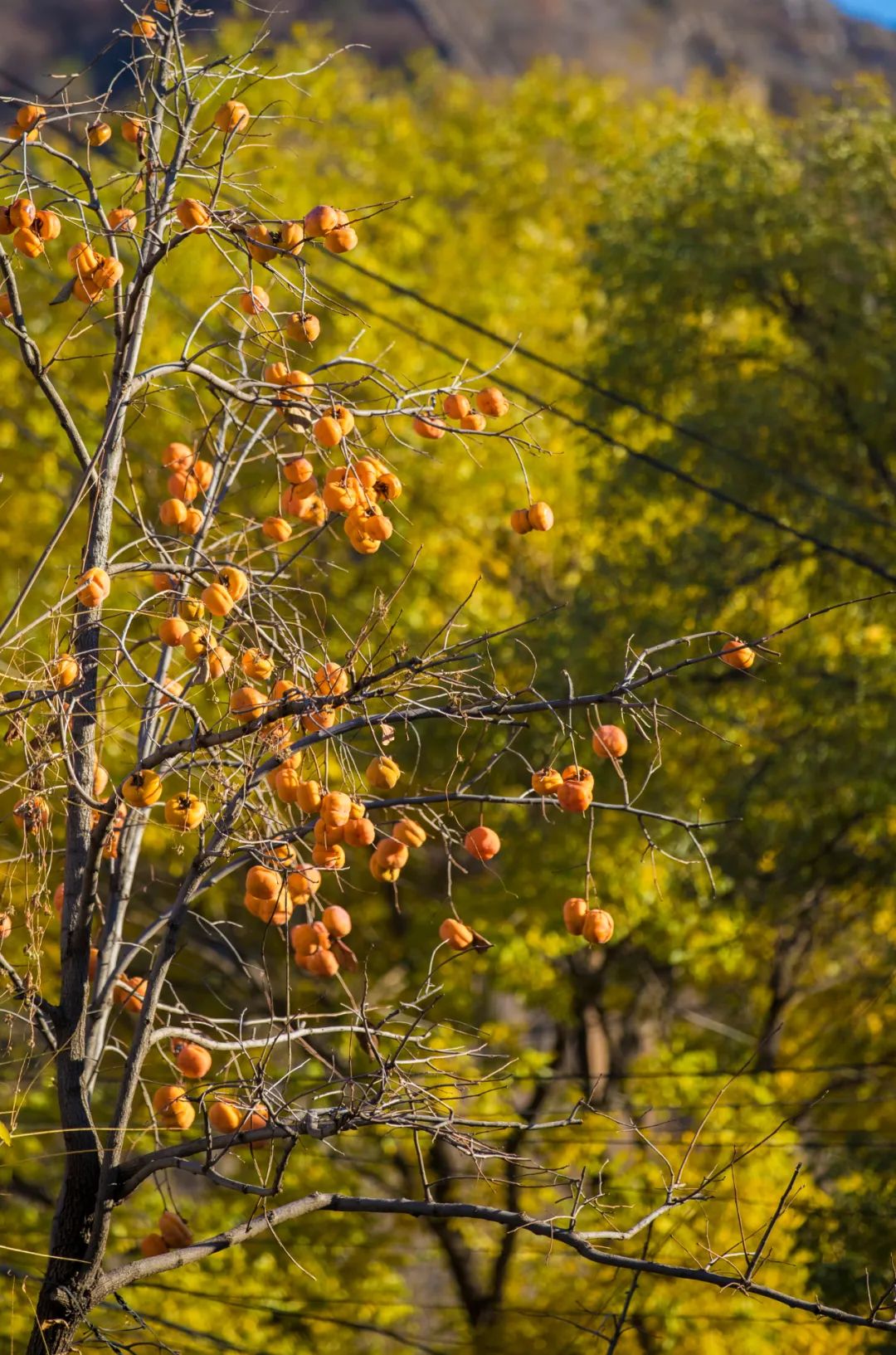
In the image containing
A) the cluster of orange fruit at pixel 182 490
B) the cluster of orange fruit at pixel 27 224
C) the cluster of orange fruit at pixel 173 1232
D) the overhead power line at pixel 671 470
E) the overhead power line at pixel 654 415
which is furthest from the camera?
the overhead power line at pixel 654 415

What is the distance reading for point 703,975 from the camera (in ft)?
39.3

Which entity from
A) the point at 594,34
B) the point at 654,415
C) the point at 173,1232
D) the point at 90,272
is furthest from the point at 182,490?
the point at 594,34

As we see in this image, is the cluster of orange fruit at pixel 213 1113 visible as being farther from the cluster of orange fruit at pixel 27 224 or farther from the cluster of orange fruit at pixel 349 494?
the cluster of orange fruit at pixel 27 224

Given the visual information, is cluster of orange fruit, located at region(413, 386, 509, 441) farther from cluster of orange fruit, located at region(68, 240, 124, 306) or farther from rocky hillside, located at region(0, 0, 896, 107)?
rocky hillside, located at region(0, 0, 896, 107)

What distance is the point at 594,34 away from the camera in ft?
309

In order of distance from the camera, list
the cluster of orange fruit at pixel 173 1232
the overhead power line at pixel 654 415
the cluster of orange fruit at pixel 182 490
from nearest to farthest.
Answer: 1. the cluster of orange fruit at pixel 173 1232
2. the cluster of orange fruit at pixel 182 490
3. the overhead power line at pixel 654 415

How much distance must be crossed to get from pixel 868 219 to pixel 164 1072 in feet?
27.6

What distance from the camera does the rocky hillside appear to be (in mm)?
84438

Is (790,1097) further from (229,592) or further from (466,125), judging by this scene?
(466,125)

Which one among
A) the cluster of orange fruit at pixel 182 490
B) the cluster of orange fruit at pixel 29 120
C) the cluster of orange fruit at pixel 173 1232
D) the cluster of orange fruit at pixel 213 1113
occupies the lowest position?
the cluster of orange fruit at pixel 173 1232

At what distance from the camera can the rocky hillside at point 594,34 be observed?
277 feet

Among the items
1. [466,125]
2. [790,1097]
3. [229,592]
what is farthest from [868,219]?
[466,125]

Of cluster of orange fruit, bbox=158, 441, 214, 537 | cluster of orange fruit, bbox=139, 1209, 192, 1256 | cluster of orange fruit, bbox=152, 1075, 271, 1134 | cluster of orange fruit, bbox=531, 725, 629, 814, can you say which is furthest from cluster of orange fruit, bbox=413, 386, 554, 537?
cluster of orange fruit, bbox=139, 1209, 192, 1256

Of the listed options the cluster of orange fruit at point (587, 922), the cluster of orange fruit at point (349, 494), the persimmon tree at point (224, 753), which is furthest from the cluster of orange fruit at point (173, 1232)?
the cluster of orange fruit at point (349, 494)
